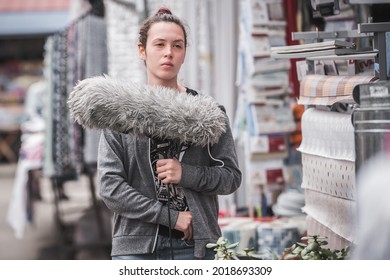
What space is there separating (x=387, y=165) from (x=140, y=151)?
2.42 feet

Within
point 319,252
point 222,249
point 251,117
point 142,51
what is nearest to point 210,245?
point 222,249

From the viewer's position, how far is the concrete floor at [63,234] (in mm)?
6398

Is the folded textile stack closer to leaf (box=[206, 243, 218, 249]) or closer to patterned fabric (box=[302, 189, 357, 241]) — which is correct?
patterned fabric (box=[302, 189, 357, 241])

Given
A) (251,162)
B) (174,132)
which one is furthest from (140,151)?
(251,162)

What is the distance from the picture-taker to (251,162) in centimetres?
482

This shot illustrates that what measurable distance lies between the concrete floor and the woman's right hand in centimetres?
346

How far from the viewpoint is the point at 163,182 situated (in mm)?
2447

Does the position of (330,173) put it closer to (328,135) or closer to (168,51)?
(328,135)

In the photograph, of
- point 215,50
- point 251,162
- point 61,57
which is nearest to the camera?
point 251,162

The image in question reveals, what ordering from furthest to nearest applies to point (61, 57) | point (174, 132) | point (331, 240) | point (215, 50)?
1. point (61, 57)
2. point (215, 50)
3. point (331, 240)
4. point (174, 132)

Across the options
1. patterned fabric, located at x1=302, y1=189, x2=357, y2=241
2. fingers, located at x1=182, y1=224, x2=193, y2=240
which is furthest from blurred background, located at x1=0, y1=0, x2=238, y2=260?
fingers, located at x1=182, y1=224, x2=193, y2=240

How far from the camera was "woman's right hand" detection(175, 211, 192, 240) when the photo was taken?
A: 2.43m

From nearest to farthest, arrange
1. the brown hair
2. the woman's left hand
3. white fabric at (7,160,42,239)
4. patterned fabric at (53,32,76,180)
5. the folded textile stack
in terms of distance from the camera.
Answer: the woman's left hand → the brown hair → the folded textile stack → patterned fabric at (53,32,76,180) → white fabric at (7,160,42,239)
